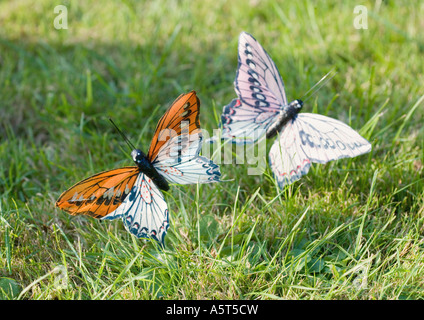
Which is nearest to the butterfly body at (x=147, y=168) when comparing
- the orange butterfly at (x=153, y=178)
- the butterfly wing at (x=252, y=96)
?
the orange butterfly at (x=153, y=178)

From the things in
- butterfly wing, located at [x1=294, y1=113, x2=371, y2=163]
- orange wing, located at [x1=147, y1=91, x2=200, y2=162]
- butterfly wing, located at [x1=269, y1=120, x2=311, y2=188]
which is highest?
orange wing, located at [x1=147, y1=91, x2=200, y2=162]

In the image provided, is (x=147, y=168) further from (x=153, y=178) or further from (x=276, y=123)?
(x=276, y=123)

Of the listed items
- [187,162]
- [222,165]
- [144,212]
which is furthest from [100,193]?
[222,165]

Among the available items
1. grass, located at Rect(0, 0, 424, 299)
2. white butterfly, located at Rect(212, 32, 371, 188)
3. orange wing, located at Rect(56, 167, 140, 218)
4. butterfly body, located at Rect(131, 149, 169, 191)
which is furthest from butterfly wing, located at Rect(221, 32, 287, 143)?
orange wing, located at Rect(56, 167, 140, 218)

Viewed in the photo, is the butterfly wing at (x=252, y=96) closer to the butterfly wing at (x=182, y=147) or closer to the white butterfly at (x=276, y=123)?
the white butterfly at (x=276, y=123)

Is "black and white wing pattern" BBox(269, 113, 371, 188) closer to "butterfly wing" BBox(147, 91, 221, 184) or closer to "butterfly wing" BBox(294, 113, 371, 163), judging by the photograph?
"butterfly wing" BBox(294, 113, 371, 163)
